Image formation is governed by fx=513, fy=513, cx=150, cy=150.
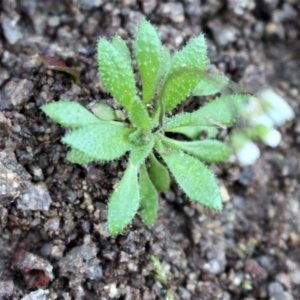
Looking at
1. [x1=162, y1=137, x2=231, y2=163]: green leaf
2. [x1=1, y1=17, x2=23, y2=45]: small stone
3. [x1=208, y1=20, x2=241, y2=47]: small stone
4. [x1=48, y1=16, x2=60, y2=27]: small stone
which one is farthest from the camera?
[x1=208, y1=20, x2=241, y2=47]: small stone

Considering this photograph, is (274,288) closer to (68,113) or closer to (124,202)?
(124,202)

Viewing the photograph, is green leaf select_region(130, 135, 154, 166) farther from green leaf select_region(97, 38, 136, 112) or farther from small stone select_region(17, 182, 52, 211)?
small stone select_region(17, 182, 52, 211)

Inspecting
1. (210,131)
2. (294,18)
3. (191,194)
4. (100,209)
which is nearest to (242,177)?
(210,131)

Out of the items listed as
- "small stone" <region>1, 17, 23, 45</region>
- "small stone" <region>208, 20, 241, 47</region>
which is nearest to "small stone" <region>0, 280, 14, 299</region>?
"small stone" <region>1, 17, 23, 45</region>

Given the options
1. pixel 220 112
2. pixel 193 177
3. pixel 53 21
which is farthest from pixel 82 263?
pixel 53 21

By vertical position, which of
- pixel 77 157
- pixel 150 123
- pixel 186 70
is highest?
Answer: pixel 186 70

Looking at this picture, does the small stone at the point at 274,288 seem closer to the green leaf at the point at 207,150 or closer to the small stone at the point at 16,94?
the green leaf at the point at 207,150
